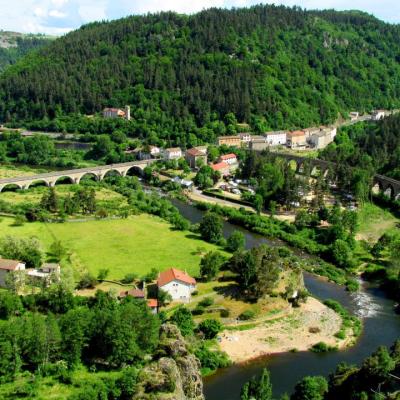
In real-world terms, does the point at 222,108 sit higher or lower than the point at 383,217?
higher

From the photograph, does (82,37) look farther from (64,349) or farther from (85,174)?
(64,349)

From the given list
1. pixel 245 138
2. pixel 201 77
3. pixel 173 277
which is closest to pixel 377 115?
pixel 245 138

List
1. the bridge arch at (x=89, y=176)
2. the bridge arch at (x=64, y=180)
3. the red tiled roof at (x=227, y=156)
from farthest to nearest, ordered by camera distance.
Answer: the red tiled roof at (x=227, y=156), the bridge arch at (x=89, y=176), the bridge arch at (x=64, y=180)

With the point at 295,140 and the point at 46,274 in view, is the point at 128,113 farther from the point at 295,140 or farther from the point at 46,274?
the point at 46,274

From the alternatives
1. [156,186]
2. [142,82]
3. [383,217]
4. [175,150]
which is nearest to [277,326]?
[383,217]

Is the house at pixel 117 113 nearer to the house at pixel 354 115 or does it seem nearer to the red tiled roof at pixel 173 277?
the house at pixel 354 115

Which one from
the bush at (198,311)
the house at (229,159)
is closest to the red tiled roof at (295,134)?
the house at (229,159)
